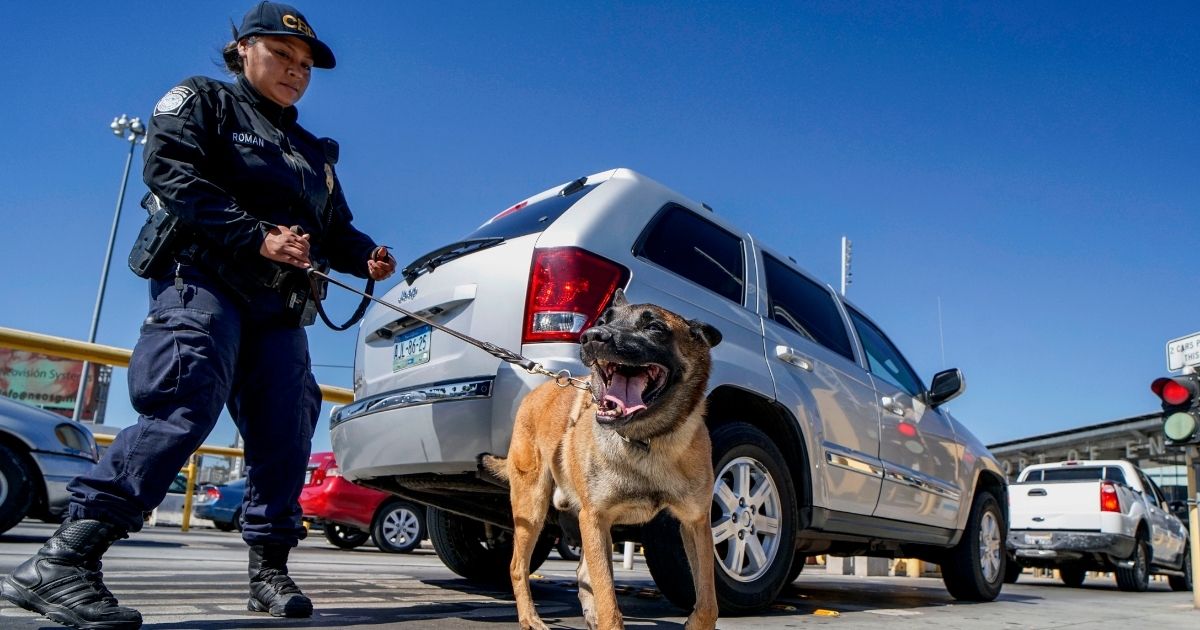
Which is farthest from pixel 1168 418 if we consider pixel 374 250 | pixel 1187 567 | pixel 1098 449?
pixel 1098 449

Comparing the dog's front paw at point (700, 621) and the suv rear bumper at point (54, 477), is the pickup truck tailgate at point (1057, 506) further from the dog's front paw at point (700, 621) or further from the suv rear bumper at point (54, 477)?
the suv rear bumper at point (54, 477)

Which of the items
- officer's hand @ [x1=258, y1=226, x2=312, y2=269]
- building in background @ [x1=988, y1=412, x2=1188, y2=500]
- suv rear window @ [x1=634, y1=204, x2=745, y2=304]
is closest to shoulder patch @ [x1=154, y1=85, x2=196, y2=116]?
officer's hand @ [x1=258, y1=226, x2=312, y2=269]

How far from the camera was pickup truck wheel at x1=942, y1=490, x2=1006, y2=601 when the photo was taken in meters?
6.22

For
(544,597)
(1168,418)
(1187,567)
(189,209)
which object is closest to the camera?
(189,209)

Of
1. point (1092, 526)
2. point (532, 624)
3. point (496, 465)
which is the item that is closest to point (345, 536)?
point (496, 465)

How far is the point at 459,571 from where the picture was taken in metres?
5.18

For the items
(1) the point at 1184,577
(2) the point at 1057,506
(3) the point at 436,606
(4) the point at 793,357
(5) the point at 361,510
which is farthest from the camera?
(1) the point at 1184,577

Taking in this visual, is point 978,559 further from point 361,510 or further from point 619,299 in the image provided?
point 361,510

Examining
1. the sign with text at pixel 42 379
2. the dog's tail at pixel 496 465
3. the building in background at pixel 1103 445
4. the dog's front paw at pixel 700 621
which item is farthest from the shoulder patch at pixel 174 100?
the sign with text at pixel 42 379

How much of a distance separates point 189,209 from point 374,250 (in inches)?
35.1

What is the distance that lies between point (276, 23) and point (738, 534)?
304 cm

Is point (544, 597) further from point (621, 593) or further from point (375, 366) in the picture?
point (375, 366)

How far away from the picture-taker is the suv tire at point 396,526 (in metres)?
10.5

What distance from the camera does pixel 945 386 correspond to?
19.8 feet
